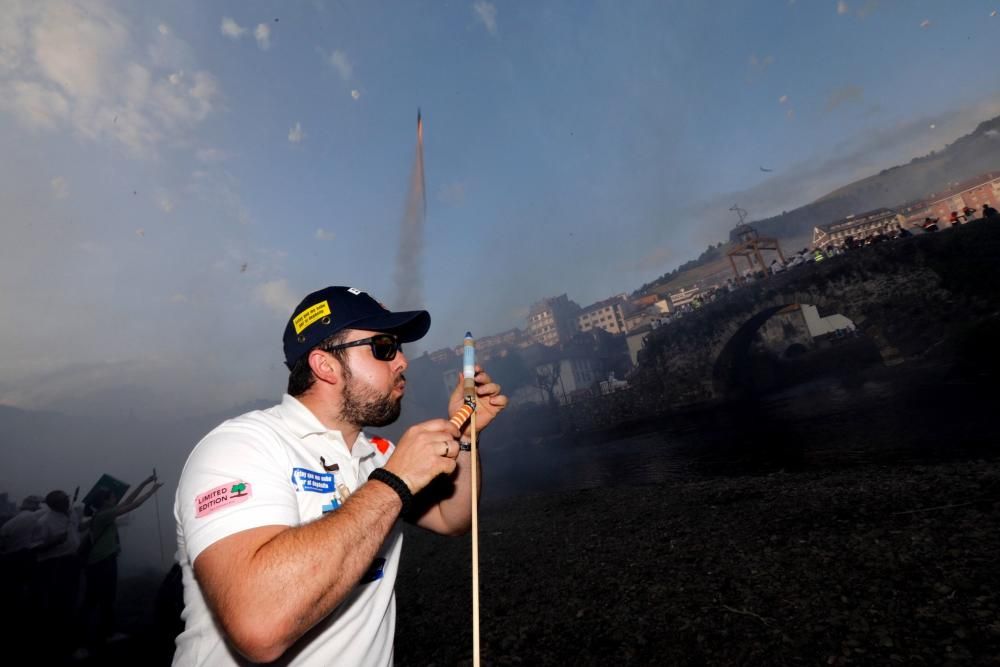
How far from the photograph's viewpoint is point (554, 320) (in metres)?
126

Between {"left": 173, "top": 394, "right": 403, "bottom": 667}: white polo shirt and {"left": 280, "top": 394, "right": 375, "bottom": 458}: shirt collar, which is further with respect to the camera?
{"left": 280, "top": 394, "right": 375, "bottom": 458}: shirt collar

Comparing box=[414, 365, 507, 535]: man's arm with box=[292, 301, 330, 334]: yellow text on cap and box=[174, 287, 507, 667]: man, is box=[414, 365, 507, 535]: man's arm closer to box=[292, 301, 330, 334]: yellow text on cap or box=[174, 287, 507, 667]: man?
box=[174, 287, 507, 667]: man

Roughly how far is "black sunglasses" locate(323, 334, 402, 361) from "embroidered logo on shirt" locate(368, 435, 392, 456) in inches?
30.4

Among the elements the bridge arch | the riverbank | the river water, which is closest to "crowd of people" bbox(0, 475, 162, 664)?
the riverbank

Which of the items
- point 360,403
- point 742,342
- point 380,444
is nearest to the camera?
point 360,403

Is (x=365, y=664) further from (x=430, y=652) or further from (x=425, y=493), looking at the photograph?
(x=430, y=652)

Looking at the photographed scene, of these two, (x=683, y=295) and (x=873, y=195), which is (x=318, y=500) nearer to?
(x=683, y=295)

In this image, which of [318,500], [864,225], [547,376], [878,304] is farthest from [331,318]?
[864,225]

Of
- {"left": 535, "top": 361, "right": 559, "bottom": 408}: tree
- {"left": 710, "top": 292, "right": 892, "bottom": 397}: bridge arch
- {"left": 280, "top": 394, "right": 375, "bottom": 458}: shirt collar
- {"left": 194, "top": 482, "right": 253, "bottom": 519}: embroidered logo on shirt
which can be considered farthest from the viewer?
{"left": 535, "top": 361, "right": 559, "bottom": 408}: tree

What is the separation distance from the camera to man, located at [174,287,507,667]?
159cm

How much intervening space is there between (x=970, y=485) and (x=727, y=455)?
10277 millimetres

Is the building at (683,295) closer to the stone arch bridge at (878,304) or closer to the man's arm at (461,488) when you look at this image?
the stone arch bridge at (878,304)

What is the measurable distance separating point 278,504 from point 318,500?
465 mm

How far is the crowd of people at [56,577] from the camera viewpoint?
8.59 meters
